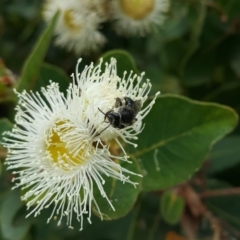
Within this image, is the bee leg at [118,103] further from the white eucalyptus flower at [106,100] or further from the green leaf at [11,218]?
the green leaf at [11,218]

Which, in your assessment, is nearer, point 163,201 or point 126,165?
point 126,165

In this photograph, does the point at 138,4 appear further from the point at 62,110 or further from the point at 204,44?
the point at 62,110

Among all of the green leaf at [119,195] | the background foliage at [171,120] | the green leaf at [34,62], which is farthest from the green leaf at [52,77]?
the green leaf at [119,195]

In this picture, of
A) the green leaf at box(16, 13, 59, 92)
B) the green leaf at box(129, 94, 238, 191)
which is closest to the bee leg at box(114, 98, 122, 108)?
the green leaf at box(129, 94, 238, 191)

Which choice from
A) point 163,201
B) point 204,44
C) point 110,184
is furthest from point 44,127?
point 204,44

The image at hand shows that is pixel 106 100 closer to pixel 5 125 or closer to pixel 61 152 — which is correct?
pixel 61 152

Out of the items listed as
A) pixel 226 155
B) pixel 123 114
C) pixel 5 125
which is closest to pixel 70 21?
pixel 5 125
